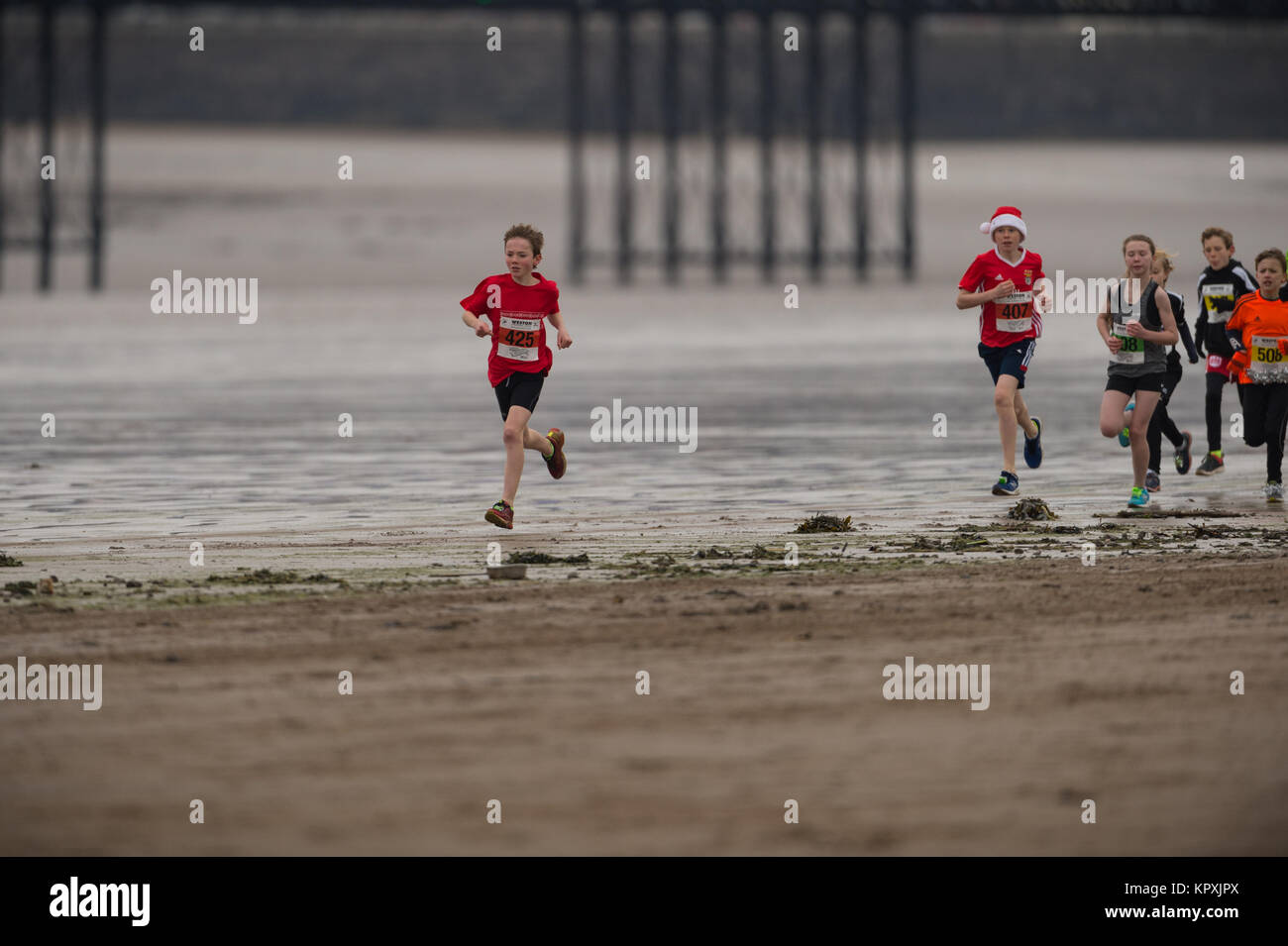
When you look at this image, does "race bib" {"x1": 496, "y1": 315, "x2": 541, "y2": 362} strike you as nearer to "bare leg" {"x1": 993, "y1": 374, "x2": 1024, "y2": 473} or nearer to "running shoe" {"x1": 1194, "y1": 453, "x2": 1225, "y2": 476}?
"bare leg" {"x1": 993, "y1": 374, "x2": 1024, "y2": 473}

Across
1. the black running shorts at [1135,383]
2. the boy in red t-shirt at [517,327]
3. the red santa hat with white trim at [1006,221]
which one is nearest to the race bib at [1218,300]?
the black running shorts at [1135,383]

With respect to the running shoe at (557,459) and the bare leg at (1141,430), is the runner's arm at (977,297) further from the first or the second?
the running shoe at (557,459)

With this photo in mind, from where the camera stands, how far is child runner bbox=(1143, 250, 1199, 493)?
12398 millimetres

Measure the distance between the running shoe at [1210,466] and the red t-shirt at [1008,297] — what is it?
69.0 inches

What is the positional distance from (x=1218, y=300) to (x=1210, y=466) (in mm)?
1088

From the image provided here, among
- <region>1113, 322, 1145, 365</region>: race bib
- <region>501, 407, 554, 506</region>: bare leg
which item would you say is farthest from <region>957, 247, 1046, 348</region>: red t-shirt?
<region>501, 407, 554, 506</region>: bare leg

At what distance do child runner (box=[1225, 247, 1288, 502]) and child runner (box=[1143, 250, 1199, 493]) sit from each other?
1.03 ft

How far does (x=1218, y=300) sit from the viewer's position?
1373cm

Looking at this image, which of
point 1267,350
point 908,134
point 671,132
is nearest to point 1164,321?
point 1267,350

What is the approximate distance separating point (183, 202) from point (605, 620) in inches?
3290

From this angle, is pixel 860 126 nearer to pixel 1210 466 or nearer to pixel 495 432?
pixel 495 432

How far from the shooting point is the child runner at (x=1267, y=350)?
1269 centimetres
